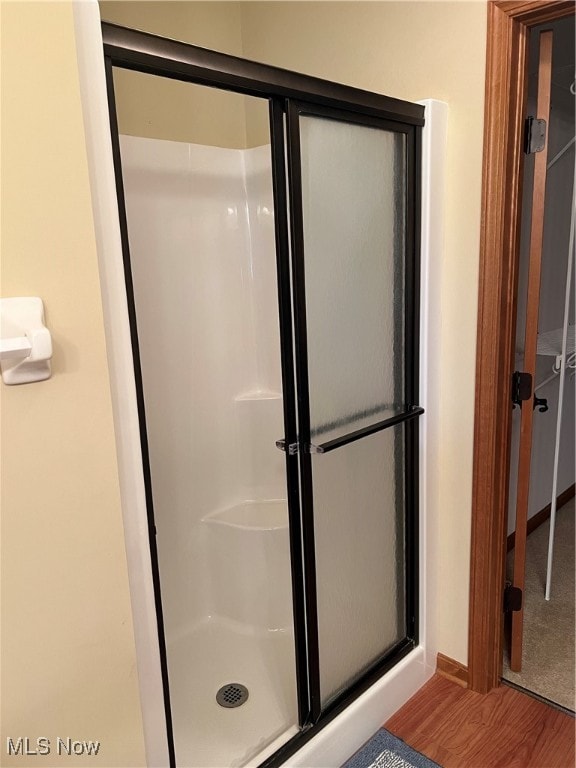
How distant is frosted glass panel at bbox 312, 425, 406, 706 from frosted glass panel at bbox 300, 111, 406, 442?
12 centimetres

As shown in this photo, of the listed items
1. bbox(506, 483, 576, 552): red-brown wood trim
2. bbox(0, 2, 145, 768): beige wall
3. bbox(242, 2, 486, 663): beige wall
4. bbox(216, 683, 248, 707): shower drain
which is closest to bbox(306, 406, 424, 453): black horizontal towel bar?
bbox(242, 2, 486, 663): beige wall

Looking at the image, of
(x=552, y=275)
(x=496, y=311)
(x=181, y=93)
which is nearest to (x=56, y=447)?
(x=496, y=311)

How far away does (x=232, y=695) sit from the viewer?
74.1 inches

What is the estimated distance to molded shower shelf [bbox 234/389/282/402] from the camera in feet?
7.72

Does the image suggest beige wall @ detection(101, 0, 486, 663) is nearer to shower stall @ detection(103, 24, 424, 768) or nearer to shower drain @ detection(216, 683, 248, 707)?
shower stall @ detection(103, 24, 424, 768)

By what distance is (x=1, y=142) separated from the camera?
2.88ft

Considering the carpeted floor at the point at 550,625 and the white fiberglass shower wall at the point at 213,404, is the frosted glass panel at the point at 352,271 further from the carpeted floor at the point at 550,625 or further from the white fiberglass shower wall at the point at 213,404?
the carpeted floor at the point at 550,625

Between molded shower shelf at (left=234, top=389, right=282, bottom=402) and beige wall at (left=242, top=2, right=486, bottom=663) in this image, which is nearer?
beige wall at (left=242, top=2, right=486, bottom=663)

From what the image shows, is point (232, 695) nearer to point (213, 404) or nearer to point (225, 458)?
point (225, 458)

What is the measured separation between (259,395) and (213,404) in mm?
200

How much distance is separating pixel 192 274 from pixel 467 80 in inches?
43.8

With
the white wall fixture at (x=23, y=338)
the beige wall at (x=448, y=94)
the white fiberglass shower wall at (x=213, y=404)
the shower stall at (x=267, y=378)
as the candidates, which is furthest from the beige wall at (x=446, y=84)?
the white wall fixture at (x=23, y=338)

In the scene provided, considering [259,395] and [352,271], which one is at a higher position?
[352,271]

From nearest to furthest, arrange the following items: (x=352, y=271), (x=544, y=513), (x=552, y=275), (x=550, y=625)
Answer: (x=352, y=271), (x=550, y=625), (x=552, y=275), (x=544, y=513)
